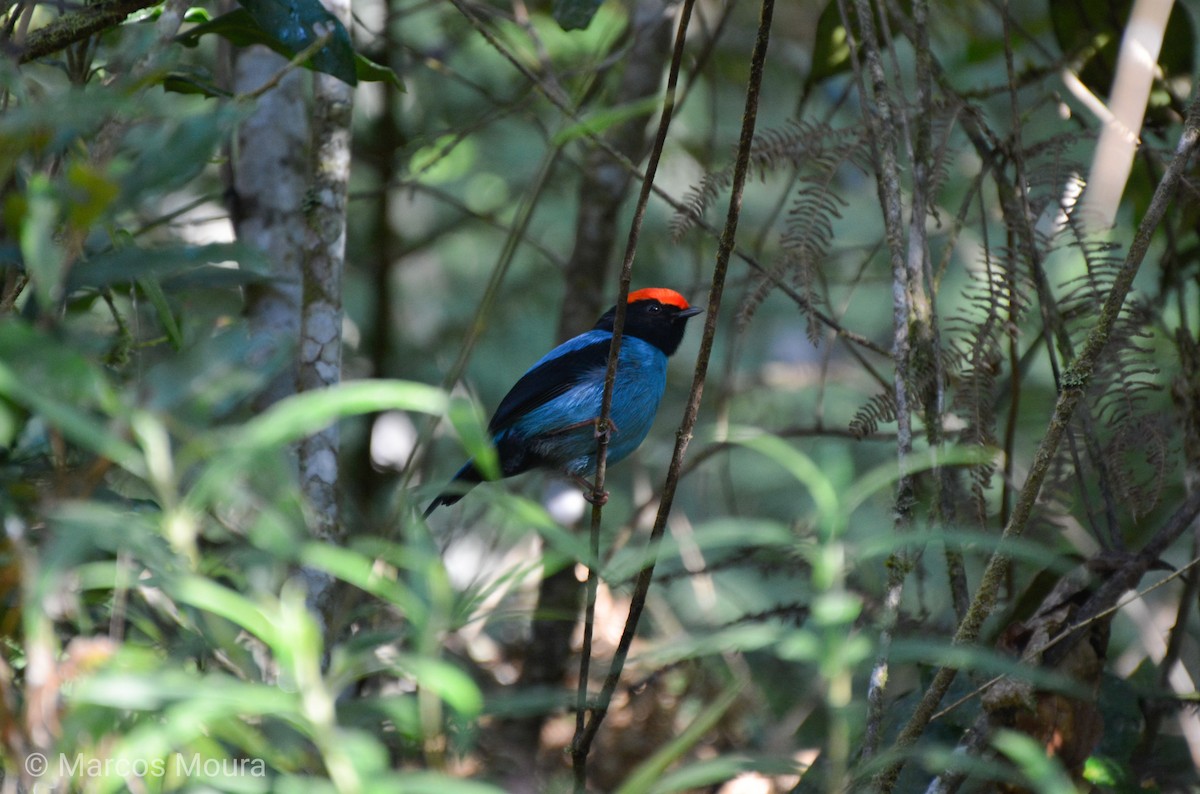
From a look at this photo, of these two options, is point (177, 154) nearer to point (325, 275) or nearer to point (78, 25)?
point (78, 25)

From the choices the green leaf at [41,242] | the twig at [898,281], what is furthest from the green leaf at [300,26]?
the green leaf at [41,242]

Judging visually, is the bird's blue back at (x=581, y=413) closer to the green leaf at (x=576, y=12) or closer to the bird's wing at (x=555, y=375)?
the bird's wing at (x=555, y=375)

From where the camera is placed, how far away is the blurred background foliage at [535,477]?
1138 millimetres

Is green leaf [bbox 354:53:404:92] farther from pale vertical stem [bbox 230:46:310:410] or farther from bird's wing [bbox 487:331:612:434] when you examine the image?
bird's wing [bbox 487:331:612:434]

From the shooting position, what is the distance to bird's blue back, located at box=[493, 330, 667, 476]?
433 cm

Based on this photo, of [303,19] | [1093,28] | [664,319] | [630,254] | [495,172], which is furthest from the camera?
[495,172]

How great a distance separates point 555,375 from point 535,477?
103 centimetres

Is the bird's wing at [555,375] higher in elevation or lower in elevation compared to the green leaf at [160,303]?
lower

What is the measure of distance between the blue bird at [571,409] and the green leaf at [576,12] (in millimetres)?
1323

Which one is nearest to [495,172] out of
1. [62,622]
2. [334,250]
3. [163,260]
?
[334,250]

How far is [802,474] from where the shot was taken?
1198mm

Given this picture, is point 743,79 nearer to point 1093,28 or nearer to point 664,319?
point 664,319

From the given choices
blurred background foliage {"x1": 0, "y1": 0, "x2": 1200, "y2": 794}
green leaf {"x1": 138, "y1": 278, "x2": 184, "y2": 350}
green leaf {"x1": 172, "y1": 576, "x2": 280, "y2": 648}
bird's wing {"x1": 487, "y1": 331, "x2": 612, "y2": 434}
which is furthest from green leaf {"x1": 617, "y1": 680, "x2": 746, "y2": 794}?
bird's wing {"x1": 487, "y1": 331, "x2": 612, "y2": 434}

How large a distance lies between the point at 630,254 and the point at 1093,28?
109 inches
